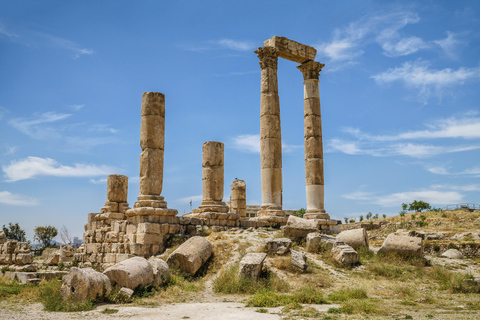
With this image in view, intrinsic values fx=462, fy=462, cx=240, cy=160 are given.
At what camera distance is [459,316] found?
9062 mm

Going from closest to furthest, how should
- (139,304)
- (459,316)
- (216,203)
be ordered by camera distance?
(459,316) < (139,304) < (216,203)

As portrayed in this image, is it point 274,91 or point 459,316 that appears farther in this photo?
point 274,91

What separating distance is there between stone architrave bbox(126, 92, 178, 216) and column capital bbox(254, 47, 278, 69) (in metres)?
6.53

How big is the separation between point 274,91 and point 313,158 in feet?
12.3

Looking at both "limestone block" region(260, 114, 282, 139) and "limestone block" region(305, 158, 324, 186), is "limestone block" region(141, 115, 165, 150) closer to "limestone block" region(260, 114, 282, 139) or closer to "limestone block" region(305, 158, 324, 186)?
"limestone block" region(260, 114, 282, 139)

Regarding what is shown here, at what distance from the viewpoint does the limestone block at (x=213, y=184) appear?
747 inches

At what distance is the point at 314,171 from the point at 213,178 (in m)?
5.77

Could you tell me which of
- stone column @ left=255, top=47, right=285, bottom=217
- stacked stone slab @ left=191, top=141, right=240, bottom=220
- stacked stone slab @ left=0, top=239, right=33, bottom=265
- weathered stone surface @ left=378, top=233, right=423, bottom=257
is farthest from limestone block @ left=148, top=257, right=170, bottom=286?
stacked stone slab @ left=0, top=239, right=33, bottom=265

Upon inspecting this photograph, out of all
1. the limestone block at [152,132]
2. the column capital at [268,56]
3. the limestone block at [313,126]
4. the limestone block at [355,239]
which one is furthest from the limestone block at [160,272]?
the column capital at [268,56]

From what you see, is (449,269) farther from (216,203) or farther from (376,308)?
(216,203)

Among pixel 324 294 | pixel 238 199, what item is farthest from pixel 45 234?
pixel 324 294

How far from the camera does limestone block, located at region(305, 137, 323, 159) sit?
73.7 feet

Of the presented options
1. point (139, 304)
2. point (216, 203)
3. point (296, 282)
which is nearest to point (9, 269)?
point (216, 203)

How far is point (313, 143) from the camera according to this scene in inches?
886
